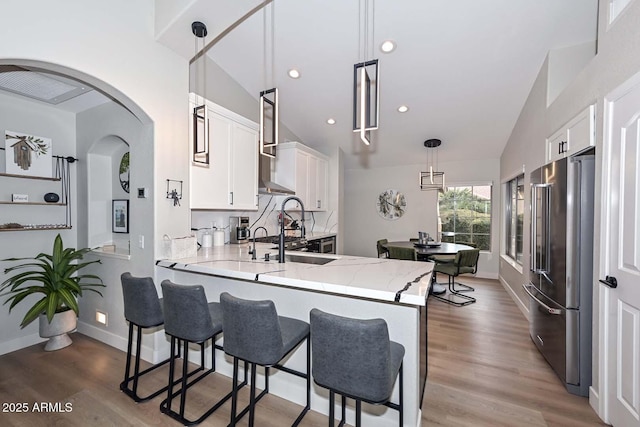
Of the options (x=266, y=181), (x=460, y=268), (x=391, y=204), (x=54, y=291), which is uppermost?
(x=266, y=181)

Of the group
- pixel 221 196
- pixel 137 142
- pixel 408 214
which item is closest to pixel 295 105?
pixel 221 196

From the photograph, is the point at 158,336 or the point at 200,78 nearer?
the point at 158,336

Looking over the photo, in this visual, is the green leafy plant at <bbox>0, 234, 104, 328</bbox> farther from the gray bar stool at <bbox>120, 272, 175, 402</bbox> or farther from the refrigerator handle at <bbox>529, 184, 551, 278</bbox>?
the refrigerator handle at <bbox>529, 184, 551, 278</bbox>

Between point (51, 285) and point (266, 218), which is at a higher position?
point (266, 218)

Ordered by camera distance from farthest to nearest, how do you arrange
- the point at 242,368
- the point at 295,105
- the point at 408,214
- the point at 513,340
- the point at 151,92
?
the point at 408,214 → the point at 295,105 → the point at 513,340 → the point at 151,92 → the point at 242,368

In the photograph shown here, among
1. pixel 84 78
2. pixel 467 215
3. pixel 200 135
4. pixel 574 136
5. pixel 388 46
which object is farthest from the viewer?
pixel 467 215

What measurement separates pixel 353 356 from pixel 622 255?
74.1 inches

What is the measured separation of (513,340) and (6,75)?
5663 mm

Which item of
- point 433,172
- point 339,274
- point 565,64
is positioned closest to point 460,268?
point 433,172

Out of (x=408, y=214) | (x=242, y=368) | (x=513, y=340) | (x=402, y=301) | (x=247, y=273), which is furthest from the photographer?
(x=408, y=214)

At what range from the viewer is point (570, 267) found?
2.23 meters

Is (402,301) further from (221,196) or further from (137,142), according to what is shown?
(137,142)

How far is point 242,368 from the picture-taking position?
234cm

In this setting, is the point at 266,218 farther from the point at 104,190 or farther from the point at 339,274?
the point at 339,274
